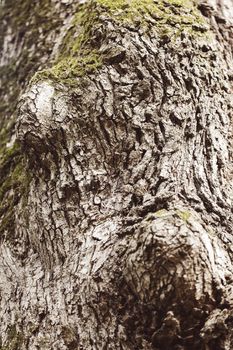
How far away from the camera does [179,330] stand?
4.96 feet

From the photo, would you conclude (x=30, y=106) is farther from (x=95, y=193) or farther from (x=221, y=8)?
(x=221, y=8)

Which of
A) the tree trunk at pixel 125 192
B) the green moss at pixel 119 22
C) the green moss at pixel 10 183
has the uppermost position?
the green moss at pixel 119 22

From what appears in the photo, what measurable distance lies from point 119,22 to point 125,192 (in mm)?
620

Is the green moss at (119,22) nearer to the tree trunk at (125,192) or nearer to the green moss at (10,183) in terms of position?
the tree trunk at (125,192)

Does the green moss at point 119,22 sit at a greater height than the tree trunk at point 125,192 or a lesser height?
greater

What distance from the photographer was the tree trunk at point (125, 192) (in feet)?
4.99

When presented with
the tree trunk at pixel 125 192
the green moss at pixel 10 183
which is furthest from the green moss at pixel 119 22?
the green moss at pixel 10 183

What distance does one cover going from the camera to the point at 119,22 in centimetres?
205

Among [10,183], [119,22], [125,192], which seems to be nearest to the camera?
[125,192]

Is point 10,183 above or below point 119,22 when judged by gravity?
below

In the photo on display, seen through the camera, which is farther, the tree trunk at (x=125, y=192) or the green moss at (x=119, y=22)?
the green moss at (x=119, y=22)

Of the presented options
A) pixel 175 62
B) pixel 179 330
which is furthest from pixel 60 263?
pixel 175 62

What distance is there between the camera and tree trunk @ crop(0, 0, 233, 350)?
152cm

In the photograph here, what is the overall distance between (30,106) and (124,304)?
27.1 inches
